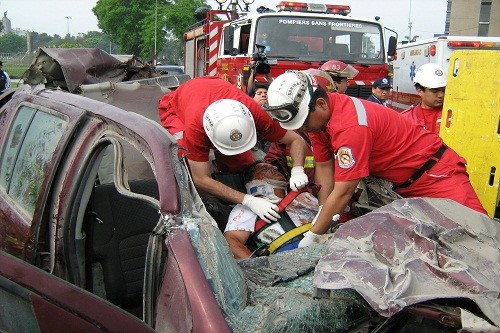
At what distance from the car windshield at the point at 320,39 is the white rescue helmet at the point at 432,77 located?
346cm

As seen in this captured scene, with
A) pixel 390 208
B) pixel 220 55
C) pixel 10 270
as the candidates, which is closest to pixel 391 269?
pixel 390 208

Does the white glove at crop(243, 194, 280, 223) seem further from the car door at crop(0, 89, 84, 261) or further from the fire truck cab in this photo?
the fire truck cab

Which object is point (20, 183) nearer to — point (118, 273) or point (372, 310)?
point (118, 273)

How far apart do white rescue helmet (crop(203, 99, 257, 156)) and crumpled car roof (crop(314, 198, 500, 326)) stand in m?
1.20

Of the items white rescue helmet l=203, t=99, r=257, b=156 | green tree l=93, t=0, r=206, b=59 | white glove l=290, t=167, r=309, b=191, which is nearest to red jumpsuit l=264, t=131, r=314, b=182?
white glove l=290, t=167, r=309, b=191

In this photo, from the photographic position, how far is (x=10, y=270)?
4.84 feet

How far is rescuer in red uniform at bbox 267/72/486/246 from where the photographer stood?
283 cm

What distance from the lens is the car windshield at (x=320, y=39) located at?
25.9 ft

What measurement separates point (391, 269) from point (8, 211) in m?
1.83

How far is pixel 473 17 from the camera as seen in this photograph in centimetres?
2272

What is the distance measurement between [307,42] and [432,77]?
3.77m

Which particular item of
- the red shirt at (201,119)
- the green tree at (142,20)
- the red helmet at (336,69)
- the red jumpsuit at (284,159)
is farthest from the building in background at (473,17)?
the red shirt at (201,119)

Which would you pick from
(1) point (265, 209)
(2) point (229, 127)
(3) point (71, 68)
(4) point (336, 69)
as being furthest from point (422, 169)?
(3) point (71, 68)

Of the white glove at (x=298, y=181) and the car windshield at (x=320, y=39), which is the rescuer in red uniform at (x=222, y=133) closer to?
the white glove at (x=298, y=181)
